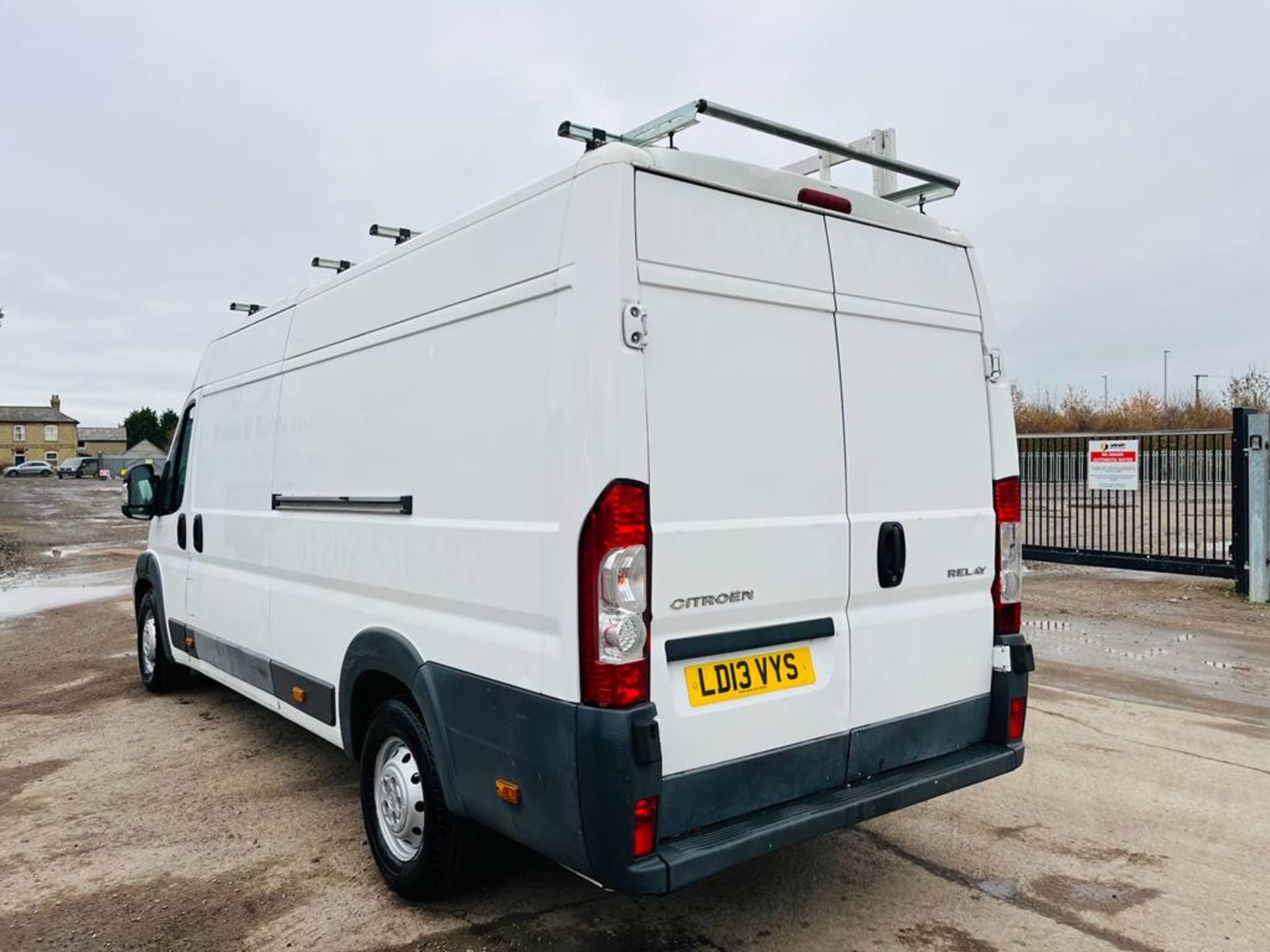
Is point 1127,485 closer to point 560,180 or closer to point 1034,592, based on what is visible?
point 1034,592

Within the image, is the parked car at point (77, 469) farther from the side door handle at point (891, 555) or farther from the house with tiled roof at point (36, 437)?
the side door handle at point (891, 555)

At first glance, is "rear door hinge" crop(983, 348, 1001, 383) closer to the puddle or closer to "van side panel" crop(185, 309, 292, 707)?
"van side panel" crop(185, 309, 292, 707)

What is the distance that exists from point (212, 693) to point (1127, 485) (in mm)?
10664

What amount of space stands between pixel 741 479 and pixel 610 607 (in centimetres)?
66

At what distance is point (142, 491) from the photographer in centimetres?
662

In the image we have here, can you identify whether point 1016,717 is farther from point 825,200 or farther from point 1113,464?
point 1113,464

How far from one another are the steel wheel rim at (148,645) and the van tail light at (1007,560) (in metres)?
5.87

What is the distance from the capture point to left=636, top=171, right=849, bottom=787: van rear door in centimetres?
293

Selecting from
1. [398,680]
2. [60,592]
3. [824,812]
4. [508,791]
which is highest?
[398,680]

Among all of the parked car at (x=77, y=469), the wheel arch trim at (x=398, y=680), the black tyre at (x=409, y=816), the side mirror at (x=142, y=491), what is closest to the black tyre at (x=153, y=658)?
the side mirror at (x=142, y=491)

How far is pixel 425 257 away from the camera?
3742mm

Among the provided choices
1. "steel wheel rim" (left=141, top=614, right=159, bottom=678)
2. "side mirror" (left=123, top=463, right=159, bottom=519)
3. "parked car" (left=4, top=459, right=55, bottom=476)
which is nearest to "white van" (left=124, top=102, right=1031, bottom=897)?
"side mirror" (left=123, top=463, right=159, bottom=519)

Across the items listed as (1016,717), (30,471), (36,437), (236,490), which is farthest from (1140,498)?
(36,437)

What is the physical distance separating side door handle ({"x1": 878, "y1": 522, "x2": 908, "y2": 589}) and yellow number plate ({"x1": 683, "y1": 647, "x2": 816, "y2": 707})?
453mm
